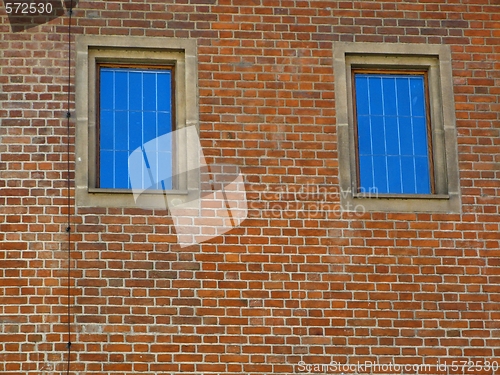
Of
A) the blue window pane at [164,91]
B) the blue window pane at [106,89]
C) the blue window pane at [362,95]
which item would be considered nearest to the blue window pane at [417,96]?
the blue window pane at [362,95]

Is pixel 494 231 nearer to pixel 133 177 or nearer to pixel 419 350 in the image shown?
pixel 419 350

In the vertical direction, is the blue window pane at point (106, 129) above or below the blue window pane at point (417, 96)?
below

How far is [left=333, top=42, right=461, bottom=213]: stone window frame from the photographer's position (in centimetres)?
1283

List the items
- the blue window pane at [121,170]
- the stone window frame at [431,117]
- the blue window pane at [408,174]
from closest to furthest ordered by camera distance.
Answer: the blue window pane at [121,170] → the stone window frame at [431,117] → the blue window pane at [408,174]

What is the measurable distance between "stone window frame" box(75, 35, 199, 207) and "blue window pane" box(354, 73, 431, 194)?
1674mm

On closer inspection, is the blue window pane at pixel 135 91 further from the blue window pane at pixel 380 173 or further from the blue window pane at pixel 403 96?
the blue window pane at pixel 403 96

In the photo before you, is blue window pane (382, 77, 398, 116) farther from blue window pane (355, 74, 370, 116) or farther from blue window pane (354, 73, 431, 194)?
blue window pane (355, 74, 370, 116)

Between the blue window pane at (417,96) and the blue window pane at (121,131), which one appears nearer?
the blue window pane at (121,131)

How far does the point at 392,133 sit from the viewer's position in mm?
13211

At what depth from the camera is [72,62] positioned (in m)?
12.9

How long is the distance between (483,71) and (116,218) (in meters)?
4.00

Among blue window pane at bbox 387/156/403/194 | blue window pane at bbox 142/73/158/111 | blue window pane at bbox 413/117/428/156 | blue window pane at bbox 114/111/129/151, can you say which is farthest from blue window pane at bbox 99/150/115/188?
blue window pane at bbox 413/117/428/156

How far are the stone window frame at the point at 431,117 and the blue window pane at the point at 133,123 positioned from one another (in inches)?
66.9

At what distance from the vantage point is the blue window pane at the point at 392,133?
514 inches
